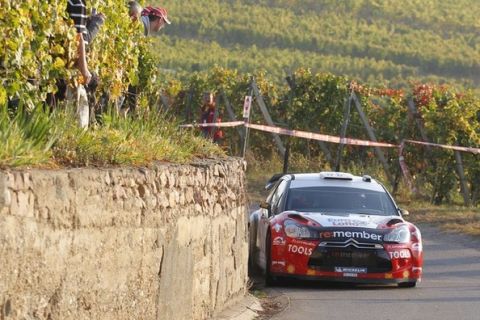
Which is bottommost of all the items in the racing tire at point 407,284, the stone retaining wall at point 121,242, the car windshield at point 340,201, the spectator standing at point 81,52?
the racing tire at point 407,284

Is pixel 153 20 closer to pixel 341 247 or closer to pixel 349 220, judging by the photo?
pixel 349 220

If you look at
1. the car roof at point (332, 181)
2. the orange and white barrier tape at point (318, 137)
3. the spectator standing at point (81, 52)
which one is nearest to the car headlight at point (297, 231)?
the car roof at point (332, 181)

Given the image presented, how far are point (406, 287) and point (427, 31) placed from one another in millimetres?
59122

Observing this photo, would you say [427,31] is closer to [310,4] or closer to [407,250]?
[310,4]

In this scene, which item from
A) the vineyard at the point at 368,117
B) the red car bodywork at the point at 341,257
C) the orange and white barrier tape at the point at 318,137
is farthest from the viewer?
the orange and white barrier tape at the point at 318,137

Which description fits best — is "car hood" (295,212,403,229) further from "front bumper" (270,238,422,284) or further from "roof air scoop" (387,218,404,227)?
"front bumper" (270,238,422,284)

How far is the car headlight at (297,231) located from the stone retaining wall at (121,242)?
7.62 ft

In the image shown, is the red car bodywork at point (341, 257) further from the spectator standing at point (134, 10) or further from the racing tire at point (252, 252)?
the spectator standing at point (134, 10)

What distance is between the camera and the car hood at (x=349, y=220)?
1639 cm

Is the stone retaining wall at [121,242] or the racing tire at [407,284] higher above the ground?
the stone retaining wall at [121,242]

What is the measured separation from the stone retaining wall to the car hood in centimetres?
256

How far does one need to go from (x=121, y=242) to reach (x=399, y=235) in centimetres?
707

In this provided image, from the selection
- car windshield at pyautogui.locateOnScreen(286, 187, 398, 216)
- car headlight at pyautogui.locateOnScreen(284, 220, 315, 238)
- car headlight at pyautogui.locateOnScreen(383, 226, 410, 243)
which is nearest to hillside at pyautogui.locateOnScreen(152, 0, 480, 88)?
car windshield at pyautogui.locateOnScreen(286, 187, 398, 216)

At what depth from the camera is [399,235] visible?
16500 millimetres
